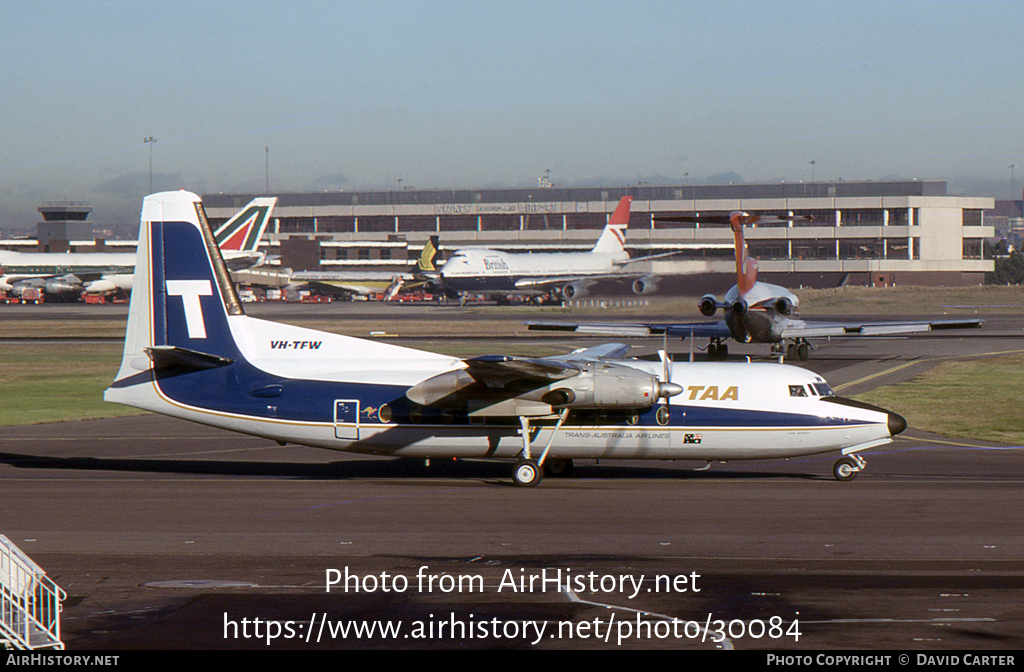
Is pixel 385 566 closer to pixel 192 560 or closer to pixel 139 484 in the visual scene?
pixel 192 560

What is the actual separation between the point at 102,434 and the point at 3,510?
1361 cm

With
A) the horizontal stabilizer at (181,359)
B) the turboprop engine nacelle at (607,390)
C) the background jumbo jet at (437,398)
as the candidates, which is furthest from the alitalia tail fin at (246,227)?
the turboprop engine nacelle at (607,390)

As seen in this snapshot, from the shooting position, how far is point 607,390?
2455 centimetres

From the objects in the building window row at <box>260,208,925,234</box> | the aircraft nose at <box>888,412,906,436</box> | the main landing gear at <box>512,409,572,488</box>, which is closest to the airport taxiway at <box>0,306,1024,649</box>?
the main landing gear at <box>512,409,572,488</box>

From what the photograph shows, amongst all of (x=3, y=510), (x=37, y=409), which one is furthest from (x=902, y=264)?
A: (x=3, y=510)

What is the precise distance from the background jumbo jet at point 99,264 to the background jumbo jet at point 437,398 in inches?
3227

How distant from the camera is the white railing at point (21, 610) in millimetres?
11820

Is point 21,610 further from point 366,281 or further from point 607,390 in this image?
point 366,281

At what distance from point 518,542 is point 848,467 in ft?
35.9

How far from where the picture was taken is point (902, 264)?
146750 millimetres

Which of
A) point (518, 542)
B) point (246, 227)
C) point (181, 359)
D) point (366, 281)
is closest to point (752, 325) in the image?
point (181, 359)

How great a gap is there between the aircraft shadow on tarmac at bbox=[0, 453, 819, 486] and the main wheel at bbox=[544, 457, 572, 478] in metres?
0.32

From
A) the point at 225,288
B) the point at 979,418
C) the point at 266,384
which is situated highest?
the point at 225,288

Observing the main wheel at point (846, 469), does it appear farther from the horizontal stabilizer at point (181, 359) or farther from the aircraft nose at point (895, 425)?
the horizontal stabilizer at point (181, 359)
